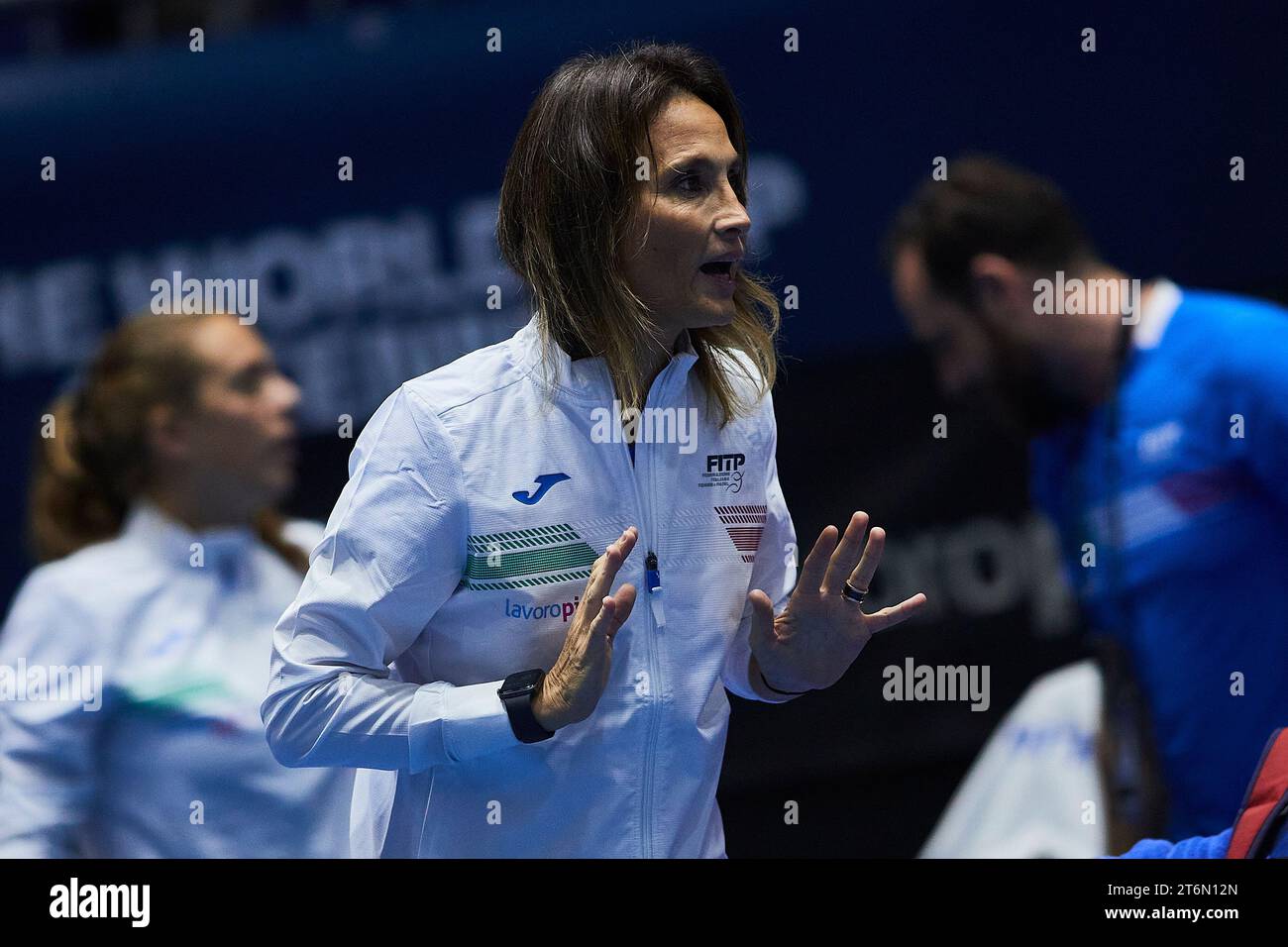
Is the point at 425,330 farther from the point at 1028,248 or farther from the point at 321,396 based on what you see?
the point at 1028,248

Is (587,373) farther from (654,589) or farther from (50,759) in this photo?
(50,759)

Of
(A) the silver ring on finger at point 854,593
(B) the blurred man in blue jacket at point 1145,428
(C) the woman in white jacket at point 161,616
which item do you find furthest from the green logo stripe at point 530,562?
(B) the blurred man in blue jacket at point 1145,428

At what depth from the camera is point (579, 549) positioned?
224cm

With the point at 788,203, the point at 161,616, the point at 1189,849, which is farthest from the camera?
the point at 788,203

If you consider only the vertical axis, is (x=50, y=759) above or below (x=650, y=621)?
below

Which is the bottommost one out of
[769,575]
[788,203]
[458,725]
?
[458,725]

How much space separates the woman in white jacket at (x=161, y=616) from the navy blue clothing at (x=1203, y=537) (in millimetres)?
1781

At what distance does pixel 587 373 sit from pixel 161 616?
1366 millimetres

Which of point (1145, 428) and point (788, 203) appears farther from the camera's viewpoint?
point (788, 203)

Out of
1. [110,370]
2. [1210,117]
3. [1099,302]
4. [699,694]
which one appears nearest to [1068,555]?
[1099,302]

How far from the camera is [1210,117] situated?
343 centimetres

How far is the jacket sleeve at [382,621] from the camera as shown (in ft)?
6.91

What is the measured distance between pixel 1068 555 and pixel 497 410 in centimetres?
176

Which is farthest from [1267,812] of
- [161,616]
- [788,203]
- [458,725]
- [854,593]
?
[161,616]
